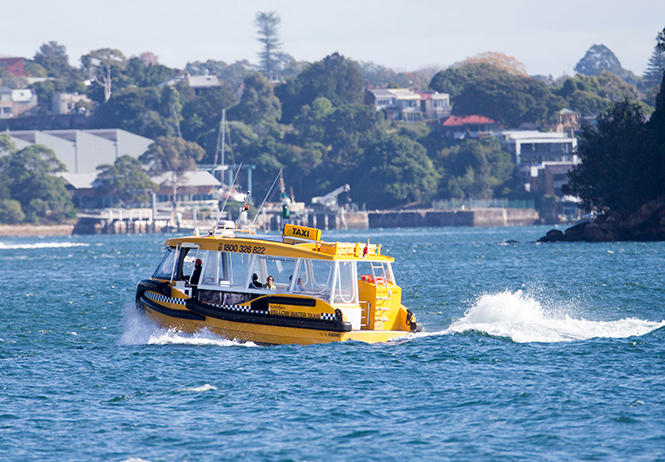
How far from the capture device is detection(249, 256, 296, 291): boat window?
25016 mm

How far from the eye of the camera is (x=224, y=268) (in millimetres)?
25672

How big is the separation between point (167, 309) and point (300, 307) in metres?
3.97

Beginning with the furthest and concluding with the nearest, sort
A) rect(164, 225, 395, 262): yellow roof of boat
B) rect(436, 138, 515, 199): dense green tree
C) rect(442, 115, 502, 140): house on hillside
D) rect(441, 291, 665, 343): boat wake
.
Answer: rect(442, 115, 502, 140): house on hillside → rect(436, 138, 515, 199): dense green tree → rect(441, 291, 665, 343): boat wake → rect(164, 225, 395, 262): yellow roof of boat

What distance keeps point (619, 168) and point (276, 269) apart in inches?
2471

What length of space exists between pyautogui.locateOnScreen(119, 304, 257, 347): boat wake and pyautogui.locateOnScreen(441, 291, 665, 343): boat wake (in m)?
6.58

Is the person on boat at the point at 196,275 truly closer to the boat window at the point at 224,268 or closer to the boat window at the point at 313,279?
the boat window at the point at 224,268

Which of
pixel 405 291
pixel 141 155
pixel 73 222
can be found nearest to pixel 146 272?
pixel 405 291

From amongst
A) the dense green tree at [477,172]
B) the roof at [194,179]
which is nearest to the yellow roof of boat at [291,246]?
the dense green tree at [477,172]

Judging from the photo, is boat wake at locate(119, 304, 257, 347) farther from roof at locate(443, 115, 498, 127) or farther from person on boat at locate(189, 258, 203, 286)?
roof at locate(443, 115, 498, 127)

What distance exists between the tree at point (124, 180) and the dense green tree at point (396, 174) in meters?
40.9

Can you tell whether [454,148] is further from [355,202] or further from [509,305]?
[509,305]

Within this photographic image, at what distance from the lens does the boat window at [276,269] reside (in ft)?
82.1

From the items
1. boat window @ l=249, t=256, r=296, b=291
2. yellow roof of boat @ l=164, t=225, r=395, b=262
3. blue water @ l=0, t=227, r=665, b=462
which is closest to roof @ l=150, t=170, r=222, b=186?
blue water @ l=0, t=227, r=665, b=462

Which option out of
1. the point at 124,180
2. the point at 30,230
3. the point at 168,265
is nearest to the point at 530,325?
the point at 168,265
